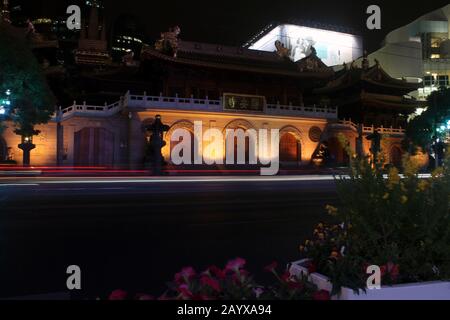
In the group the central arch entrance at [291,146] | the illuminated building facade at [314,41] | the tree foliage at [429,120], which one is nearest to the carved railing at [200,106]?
the central arch entrance at [291,146]

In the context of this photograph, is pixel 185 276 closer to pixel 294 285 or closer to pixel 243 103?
pixel 294 285

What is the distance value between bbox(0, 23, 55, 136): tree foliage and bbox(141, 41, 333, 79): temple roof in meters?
12.0

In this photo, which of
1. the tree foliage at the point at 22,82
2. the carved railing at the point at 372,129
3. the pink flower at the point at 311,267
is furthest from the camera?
the carved railing at the point at 372,129

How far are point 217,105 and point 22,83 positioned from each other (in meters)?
15.1

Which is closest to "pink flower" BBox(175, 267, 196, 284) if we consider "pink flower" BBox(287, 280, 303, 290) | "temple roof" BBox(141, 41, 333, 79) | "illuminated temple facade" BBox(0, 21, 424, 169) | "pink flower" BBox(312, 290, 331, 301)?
"pink flower" BBox(287, 280, 303, 290)

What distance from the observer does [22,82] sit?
15.4 meters

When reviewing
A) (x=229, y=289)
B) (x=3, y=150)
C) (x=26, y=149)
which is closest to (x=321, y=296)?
(x=229, y=289)

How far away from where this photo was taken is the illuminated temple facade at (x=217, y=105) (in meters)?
26.3

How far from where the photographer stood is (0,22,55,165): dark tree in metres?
14.9

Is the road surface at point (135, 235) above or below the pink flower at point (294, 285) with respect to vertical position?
below

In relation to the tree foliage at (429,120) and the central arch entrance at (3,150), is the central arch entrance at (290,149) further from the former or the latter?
the central arch entrance at (3,150)

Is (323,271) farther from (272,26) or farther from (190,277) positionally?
(272,26)

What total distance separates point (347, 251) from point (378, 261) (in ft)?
0.77

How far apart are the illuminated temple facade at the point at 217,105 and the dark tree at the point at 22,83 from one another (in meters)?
9.08
